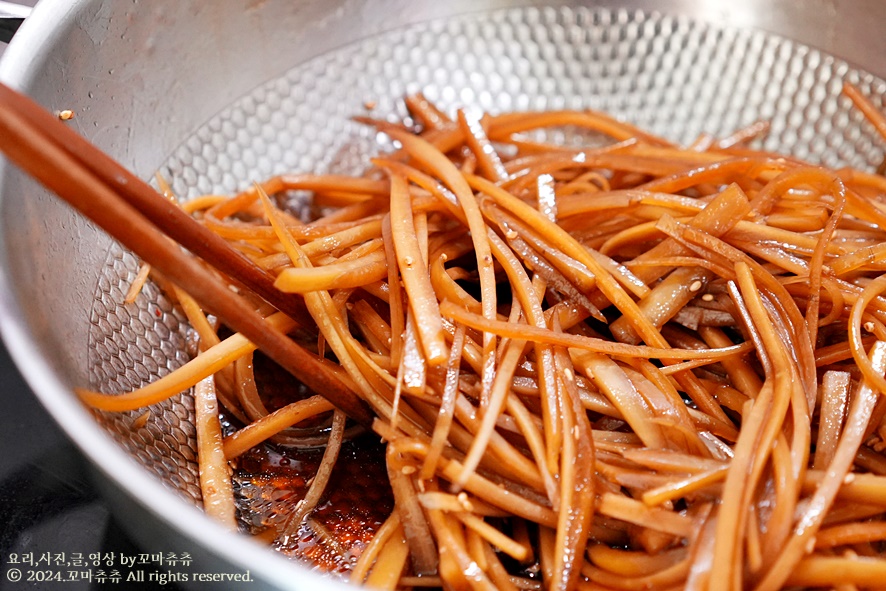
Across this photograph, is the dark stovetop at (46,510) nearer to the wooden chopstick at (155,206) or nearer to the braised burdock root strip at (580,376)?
the braised burdock root strip at (580,376)

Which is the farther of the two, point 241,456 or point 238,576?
point 241,456

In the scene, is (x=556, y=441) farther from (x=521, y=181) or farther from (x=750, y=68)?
(x=750, y=68)

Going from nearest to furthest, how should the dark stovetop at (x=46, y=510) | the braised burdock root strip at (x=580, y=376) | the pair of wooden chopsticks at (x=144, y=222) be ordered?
1. the pair of wooden chopsticks at (x=144, y=222)
2. the braised burdock root strip at (x=580, y=376)
3. the dark stovetop at (x=46, y=510)

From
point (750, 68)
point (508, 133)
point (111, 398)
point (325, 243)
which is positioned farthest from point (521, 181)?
point (111, 398)

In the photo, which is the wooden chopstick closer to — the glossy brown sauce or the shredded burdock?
the shredded burdock

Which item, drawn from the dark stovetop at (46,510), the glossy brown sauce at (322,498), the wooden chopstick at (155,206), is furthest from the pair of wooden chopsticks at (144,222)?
the dark stovetop at (46,510)

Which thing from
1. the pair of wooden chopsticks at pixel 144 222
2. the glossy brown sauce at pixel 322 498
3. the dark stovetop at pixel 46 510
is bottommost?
the dark stovetop at pixel 46 510
